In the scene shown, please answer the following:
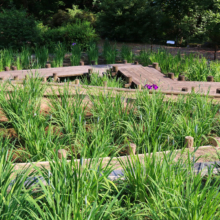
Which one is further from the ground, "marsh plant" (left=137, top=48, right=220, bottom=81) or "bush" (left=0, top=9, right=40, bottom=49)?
"bush" (left=0, top=9, right=40, bottom=49)

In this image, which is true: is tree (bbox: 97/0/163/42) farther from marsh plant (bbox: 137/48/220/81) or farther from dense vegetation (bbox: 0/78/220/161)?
dense vegetation (bbox: 0/78/220/161)

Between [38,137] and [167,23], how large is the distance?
1157cm

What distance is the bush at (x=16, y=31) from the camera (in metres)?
9.59

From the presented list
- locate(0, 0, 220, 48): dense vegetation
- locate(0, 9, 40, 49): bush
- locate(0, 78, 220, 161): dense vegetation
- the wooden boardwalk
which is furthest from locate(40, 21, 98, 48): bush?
locate(0, 78, 220, 161): dense vegetation

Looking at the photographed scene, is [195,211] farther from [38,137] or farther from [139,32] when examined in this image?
[139,32]

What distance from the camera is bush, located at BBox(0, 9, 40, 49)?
377 inches

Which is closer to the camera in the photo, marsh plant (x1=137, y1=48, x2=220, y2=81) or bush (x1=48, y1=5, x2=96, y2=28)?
marsh plant (x1=137, y1=48, x2=220, y2=81)

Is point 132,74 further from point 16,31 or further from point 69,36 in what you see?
point 16,31

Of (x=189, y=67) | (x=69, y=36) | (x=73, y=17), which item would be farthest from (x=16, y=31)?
(x=189, y=67)

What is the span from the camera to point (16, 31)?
9.63m

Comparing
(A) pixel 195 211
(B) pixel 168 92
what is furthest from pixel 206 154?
(B) pixel 168 92

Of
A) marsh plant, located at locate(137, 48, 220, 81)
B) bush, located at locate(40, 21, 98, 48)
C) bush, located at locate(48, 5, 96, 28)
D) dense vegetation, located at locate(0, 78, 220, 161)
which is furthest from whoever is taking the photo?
bush, located at locate(48, 5, 96, 28)

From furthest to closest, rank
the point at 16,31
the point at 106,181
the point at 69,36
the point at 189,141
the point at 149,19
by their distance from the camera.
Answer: the point at 149,19 → the point at 69,36 → the point at 16,31 → the point at 189,141 → the point at 106,181

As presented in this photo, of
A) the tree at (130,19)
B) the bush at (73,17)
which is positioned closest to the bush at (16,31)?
the bush at (73,17)
